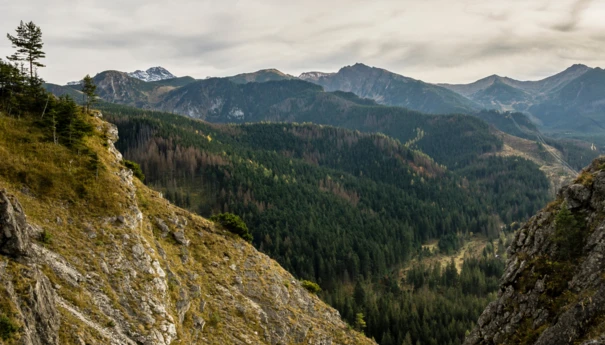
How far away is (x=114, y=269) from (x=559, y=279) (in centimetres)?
4899

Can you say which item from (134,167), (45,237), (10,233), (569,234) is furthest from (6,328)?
(569,234)

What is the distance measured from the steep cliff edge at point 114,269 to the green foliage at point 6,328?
0.06 m

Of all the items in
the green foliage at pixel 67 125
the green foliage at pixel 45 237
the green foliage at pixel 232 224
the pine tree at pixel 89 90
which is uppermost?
the pine tree at pixel 89 90

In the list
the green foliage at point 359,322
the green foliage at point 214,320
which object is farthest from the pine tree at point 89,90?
the green foliage at point 359,322

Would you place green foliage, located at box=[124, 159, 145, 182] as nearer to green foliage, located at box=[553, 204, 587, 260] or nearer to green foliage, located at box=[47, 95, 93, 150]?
green foliage, located at box=[47, 95, 93, 150]

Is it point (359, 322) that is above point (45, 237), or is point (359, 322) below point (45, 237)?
below

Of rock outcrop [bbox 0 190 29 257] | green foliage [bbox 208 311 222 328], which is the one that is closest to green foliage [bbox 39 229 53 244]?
rock outcrop [bbox 0 190 29 257]

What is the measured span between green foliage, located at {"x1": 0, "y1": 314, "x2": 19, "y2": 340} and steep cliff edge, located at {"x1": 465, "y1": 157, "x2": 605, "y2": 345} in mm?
40668

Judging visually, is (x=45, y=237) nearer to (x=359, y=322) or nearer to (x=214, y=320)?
(x=214, y=320)

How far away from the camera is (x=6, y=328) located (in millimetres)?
20984

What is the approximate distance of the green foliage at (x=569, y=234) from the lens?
37844 millimetres

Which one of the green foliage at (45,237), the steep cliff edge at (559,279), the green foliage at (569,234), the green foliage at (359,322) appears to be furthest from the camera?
the green foliage at (359,322)

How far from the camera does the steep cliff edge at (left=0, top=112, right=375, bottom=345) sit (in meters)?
26.2

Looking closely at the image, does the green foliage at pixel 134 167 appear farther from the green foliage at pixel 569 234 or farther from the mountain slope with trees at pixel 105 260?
the green foliage at pixel 569 234
